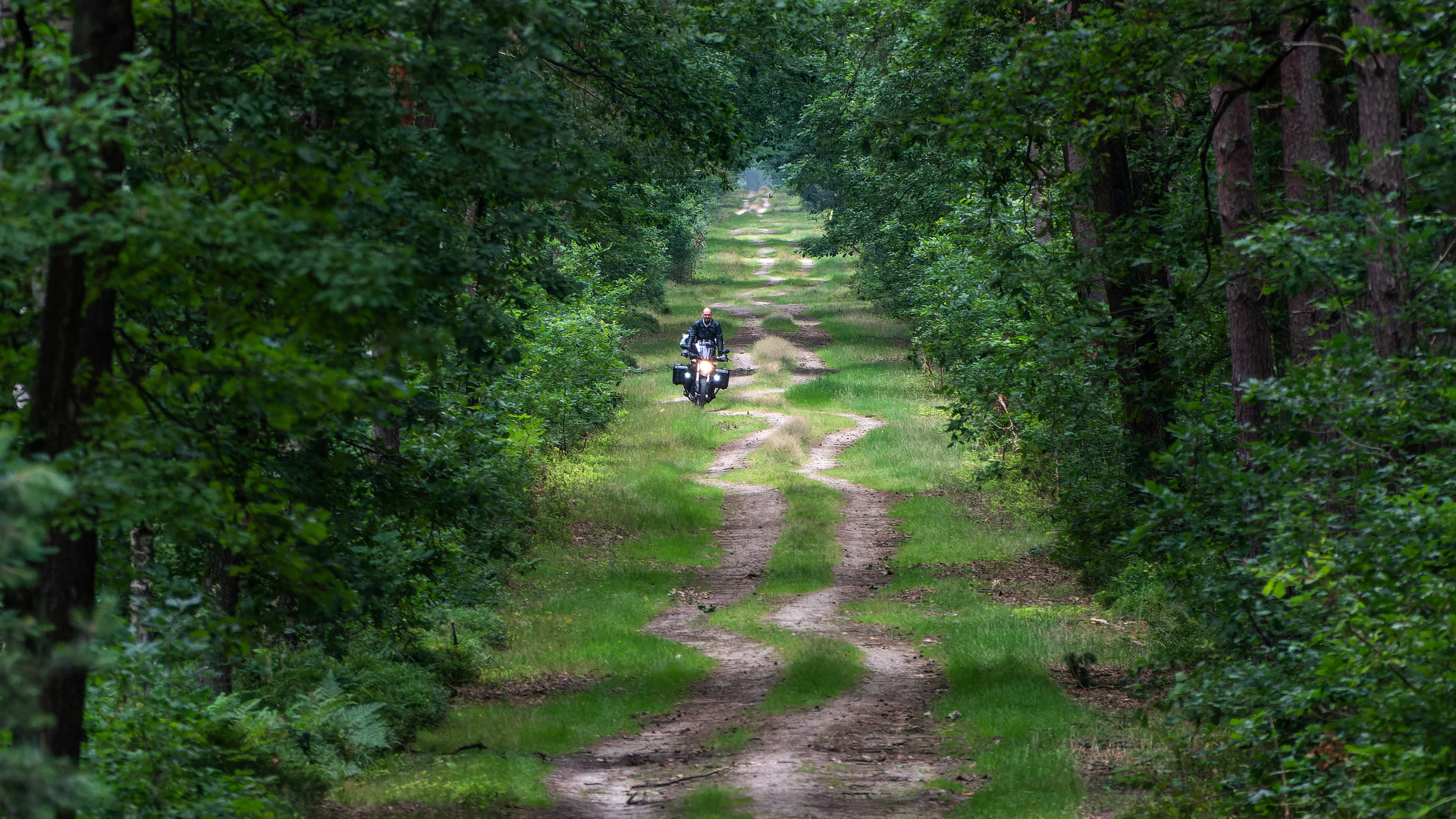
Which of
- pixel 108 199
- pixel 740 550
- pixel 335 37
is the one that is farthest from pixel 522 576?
pixel 108 199

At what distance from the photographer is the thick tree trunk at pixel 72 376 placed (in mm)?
4422

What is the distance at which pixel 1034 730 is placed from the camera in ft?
32.7

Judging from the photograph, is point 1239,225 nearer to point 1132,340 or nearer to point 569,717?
point 1132,340

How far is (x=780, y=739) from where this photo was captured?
32.4 ft

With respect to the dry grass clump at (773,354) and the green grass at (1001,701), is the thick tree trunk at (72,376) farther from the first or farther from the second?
the dry grass clump at (773,354)

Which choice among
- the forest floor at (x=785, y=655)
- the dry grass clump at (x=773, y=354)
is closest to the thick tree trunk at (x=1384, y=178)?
the forest floor at (x=785, y=655)

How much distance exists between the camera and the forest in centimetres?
443

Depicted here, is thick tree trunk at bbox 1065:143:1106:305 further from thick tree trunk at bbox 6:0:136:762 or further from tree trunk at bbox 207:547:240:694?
thick tree trunk at bbox 6:0:136:762

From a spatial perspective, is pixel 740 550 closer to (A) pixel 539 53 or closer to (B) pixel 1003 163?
(B) pixel 1003 163

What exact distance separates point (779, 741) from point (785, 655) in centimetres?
274

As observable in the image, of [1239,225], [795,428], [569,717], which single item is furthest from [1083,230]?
[795,428]

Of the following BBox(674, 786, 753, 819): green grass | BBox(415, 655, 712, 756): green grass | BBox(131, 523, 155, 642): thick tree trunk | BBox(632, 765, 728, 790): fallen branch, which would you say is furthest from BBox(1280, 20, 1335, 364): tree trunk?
BBox(131, 523, 155, 642): thick tree trunk

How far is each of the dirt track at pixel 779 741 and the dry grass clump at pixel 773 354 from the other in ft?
80.6

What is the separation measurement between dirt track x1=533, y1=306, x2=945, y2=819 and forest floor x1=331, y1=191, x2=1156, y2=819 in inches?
1.3
